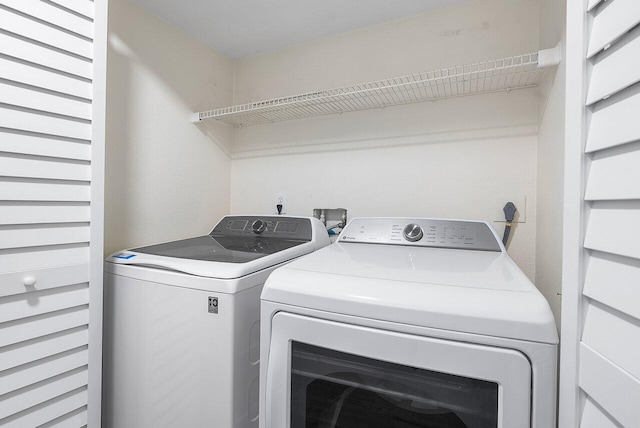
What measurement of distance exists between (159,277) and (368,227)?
0.90 meters

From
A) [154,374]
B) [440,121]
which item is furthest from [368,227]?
[154,374]

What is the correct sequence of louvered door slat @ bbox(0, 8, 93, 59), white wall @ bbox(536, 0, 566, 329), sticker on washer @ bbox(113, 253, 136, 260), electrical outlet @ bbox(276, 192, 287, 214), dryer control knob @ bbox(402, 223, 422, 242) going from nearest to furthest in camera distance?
1. louvered door slat @ bbox(0, 8, 93, 59)
2. white wall @ bbox(536, 0, 566, 329)
3. sticker on washer @ bbox(113, 253, 136, 260)
4. dryer control knob @ bbox(402, 223, 422, 242)
5. electrical outlet @ bbox(276, 192, 287, 214)

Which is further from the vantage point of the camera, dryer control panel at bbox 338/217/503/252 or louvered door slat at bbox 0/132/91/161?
dryer control panel at bbox 338/217/503/252

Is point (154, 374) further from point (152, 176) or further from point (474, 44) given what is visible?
point (474, 44)

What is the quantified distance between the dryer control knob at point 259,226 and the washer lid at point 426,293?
662mm

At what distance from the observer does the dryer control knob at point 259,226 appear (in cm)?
160

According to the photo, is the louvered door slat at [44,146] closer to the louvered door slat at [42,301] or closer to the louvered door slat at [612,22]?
the louvered door slat at [42,301]

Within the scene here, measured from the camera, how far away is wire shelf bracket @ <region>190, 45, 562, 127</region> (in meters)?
1.31

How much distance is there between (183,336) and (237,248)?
16.7 inches

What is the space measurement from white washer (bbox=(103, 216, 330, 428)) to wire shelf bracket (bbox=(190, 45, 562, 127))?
840 mm

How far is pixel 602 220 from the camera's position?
1.50 ft

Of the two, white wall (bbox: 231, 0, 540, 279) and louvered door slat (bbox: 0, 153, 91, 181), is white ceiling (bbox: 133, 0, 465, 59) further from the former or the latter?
louvered door slat (bbox: 0, 153, 91, 181)

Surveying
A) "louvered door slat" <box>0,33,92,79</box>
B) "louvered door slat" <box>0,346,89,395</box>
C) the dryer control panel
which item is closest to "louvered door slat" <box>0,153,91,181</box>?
"louvered door slat" <box>0,33,92,79</box>

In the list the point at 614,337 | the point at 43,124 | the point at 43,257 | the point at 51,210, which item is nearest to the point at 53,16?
the point at 43,124
